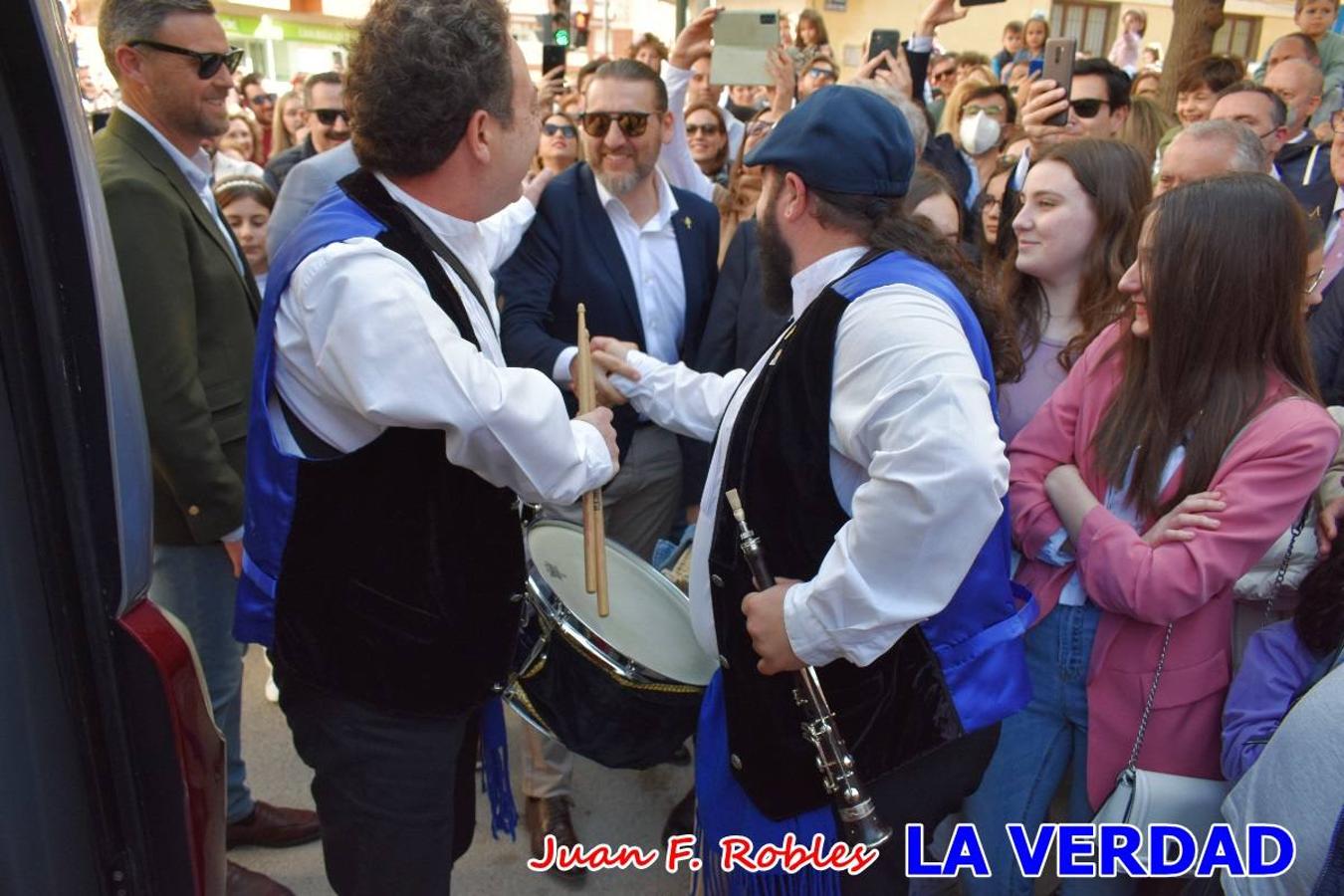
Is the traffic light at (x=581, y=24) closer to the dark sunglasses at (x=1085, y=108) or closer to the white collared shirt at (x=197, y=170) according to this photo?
the dark sunglasses at (x=1085, y=108)

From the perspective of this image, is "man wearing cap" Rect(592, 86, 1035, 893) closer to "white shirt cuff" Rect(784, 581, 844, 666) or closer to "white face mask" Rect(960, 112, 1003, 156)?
"white shirt cuff" Rect(784, 581, 844, 666)

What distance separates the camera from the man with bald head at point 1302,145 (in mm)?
4844

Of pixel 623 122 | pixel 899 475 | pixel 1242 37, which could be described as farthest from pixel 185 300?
pixel 1242 37

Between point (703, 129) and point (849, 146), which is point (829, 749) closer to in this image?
point (849, 146)

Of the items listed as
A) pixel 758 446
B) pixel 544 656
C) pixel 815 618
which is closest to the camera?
pixel 815 618

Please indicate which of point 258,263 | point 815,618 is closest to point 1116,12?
point 258,263

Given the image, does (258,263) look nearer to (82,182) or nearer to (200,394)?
(200,394)

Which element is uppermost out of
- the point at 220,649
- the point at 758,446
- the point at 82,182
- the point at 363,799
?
the point at 82,182

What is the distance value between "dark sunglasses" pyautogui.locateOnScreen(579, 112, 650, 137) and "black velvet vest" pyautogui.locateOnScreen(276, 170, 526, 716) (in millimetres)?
1722

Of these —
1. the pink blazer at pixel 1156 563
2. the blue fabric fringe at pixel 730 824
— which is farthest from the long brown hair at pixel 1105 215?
the blue fabric fringe at pixel 730 824

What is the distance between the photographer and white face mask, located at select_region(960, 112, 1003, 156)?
16.2 feet

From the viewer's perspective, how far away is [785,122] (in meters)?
1.90

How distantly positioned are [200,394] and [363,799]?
114 cm

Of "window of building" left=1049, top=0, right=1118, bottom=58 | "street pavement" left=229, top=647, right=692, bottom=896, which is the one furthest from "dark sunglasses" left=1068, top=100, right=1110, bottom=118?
"window of building" left=1049, top=0, right=1118, bottom=58
